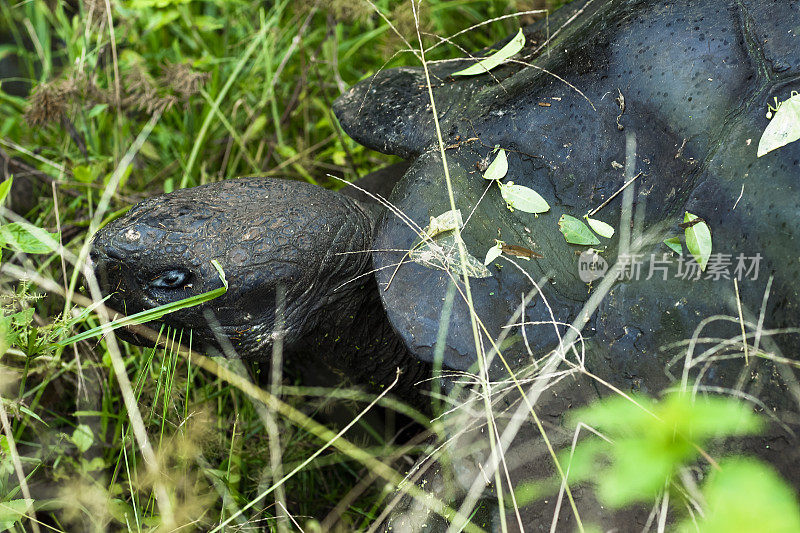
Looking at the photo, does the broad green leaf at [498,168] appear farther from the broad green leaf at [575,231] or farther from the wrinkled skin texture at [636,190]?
the broad green leaf at [575,231]

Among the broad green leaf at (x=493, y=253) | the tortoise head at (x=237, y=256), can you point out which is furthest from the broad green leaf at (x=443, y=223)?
the tortoise head at (x=237, y=256)

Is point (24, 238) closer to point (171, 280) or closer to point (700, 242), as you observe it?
point (171, 280)

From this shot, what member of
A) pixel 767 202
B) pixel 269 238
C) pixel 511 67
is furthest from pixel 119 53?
pixel 767 202

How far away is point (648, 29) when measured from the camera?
6.03 feet

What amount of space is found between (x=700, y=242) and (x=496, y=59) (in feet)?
3.14

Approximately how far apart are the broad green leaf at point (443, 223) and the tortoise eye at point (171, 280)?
28.8 inches

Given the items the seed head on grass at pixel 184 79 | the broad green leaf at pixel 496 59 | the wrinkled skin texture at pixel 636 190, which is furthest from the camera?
the seed head on grass at pixel 184 79

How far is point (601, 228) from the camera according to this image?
1.80 metres

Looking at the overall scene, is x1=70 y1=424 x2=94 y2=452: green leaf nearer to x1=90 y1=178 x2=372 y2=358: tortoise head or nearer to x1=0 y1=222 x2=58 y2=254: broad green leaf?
x1=90 y1=178 x2=372 y2=358: tortoise head

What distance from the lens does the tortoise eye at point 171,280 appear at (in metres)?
1.98

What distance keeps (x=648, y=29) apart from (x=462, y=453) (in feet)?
4.11

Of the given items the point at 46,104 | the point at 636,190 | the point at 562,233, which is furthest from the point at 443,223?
the point at 46,104

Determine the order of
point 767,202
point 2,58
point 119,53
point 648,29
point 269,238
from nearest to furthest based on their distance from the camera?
point 767,202 → point 648,29 → point 269,238 → point 119,53 → point 2,58

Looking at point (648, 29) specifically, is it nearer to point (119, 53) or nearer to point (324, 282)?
point (324, 282)
